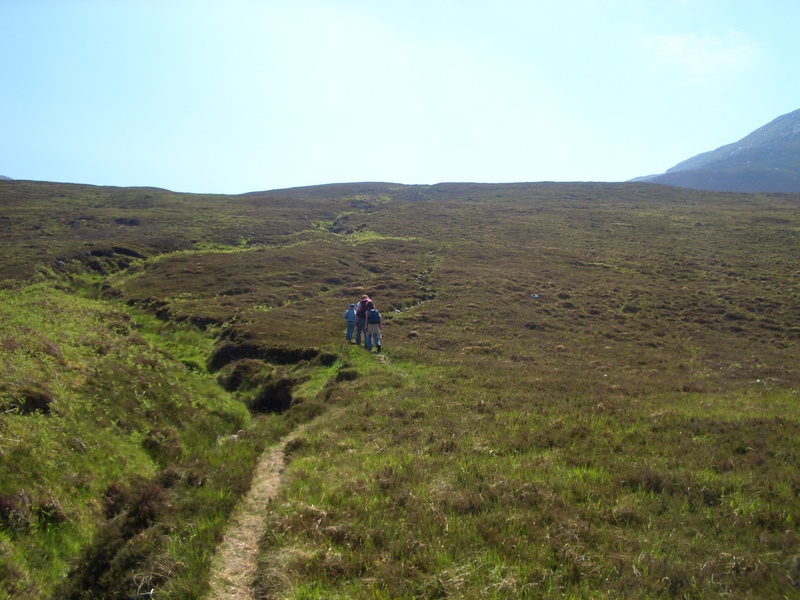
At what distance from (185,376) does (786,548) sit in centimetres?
1747

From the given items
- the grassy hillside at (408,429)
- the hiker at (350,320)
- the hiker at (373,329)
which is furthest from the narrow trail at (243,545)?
the hiker at (350,320)

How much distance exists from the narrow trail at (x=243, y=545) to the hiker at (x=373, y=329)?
12.7m

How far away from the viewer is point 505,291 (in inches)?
1512

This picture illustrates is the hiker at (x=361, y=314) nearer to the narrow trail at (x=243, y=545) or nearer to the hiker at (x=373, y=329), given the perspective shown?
the hiker at (x=373, y=329)

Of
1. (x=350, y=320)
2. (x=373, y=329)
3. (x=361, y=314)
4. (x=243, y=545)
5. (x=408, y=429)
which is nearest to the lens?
(x=243, y=545)

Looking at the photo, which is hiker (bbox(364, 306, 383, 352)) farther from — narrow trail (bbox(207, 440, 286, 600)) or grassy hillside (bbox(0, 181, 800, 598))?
narrow trail (bbox(207, 440, 286, 600))

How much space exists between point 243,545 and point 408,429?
18.0 feet

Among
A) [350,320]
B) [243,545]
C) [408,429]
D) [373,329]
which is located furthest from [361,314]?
[243,545]

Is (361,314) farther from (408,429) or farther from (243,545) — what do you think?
(243,545)

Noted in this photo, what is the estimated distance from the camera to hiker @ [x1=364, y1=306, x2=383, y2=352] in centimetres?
2262

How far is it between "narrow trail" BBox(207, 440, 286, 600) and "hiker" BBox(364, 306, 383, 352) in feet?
41.7

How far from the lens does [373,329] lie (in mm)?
22828

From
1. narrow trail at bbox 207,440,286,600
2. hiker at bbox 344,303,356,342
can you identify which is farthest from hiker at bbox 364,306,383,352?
narrow trail at bbox 207,440,286,600

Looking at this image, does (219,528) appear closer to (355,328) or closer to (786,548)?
(786,548)
